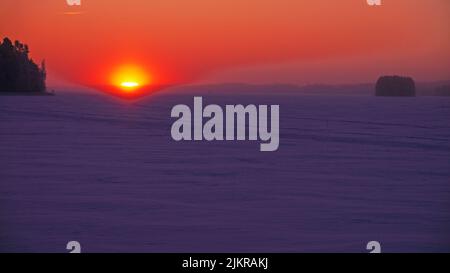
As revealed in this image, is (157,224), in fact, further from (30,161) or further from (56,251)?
(30,161)

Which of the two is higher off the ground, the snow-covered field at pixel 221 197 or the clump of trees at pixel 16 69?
the clump of trees at pixel 16 69

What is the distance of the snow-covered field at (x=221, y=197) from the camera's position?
23.2 ft

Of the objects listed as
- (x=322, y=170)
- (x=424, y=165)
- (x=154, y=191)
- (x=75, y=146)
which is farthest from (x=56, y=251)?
(x=75, y=146)

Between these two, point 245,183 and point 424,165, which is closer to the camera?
point 245,183

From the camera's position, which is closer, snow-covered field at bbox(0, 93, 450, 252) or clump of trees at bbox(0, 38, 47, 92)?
snow-covered field at bbox(0, 93, 450, 252)

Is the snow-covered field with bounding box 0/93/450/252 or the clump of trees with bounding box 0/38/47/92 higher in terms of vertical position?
the clump of trees with bounding box 0/38/47/92

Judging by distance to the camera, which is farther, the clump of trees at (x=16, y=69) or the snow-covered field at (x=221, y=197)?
the clump of trees at (x=16, y=69)

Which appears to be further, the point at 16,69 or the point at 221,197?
the point at 16,69

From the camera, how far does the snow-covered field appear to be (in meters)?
7.09

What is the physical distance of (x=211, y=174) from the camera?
12445 mm

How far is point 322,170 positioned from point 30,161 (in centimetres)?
542

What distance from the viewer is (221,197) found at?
9844 millimetres

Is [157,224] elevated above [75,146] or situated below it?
below
